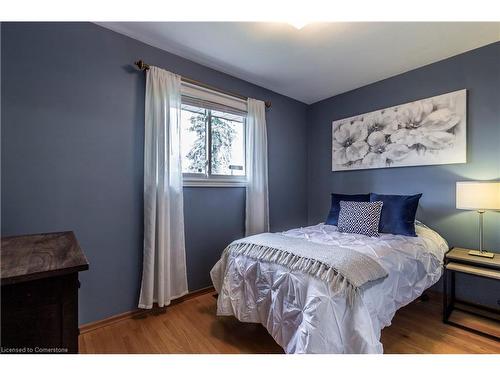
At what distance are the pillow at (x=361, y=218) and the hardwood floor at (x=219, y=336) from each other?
2.50 ft

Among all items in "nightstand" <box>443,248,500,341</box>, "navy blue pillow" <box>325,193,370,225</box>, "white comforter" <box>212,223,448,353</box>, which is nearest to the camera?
"white comforter" <box>212,223,448,353</box>

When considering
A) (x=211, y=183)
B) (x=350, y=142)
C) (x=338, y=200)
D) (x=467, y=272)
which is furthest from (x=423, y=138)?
(x=211, y=183)

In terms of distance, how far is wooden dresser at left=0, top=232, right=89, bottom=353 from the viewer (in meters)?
0.73

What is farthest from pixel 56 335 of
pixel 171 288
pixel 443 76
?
pixel 443 76

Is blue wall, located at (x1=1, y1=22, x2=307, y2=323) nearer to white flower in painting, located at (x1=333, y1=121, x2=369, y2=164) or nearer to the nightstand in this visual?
white flower in painting, located at (x1=333, y1=121, x2=369, y2=164)

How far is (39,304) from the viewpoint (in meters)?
0.77

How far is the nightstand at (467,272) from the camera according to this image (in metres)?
1.72

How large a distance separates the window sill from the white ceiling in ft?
3.97

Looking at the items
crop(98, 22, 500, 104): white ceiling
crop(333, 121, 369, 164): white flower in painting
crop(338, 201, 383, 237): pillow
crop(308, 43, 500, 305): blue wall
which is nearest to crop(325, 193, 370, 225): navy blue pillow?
crop(338, 201, 383, 237): pillow

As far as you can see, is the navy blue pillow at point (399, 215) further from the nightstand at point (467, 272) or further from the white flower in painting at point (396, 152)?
the white flower in painting at point (396, 152)

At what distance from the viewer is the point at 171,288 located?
7.00 feet

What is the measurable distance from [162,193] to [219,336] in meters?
1.20
